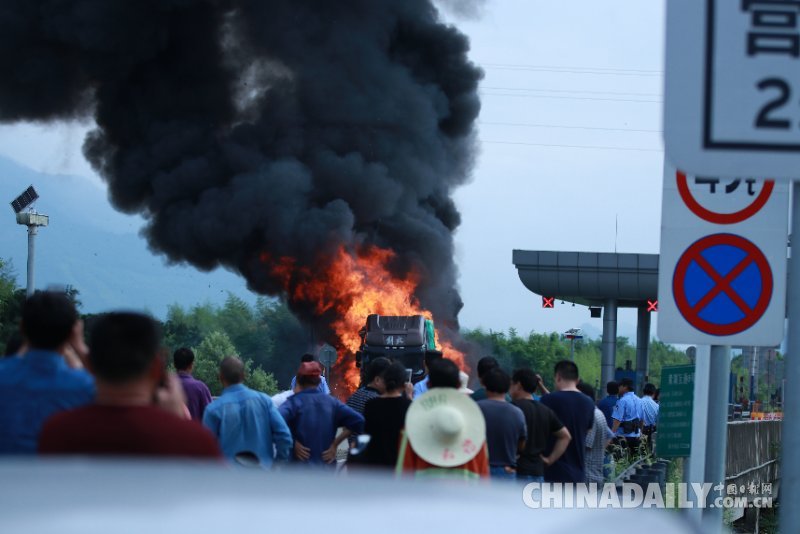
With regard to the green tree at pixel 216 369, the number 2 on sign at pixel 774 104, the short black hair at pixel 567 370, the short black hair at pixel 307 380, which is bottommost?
the green tree at pixel 216 369

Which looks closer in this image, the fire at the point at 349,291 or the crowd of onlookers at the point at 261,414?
the crowd of onlookers at the point at 261,414

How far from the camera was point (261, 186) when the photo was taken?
47.9 meters

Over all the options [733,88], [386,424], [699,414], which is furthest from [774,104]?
[386,424]

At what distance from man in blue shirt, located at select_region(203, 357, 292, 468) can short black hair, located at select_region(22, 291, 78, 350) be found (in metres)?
3.68

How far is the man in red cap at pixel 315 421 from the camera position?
33.6 feet

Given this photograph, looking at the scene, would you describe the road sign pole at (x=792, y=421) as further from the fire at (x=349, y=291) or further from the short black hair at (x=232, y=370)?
the fire at (x=349, y=291)

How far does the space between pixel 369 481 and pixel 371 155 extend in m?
49.9

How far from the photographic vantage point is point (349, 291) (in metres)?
47.1

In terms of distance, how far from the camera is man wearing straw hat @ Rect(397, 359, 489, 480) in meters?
7.27

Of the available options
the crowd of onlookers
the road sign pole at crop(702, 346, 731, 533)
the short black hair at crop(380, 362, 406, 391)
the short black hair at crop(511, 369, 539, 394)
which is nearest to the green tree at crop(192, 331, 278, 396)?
the crowd of onlookers

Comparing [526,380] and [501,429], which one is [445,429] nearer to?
[501,429]

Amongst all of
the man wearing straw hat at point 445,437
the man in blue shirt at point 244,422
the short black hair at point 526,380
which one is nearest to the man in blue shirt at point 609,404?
the short black hair at point 526,380

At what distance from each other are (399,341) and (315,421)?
25.5 m

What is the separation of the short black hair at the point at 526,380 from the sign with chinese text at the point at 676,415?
43.0 inches
